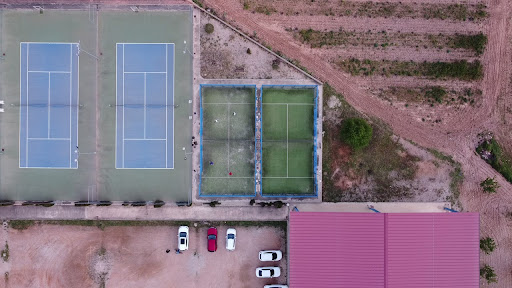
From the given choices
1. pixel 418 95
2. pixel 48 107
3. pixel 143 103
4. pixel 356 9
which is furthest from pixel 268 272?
pixel 356 9

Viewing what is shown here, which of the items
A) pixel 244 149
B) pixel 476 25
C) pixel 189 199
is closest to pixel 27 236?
pixel 189 199

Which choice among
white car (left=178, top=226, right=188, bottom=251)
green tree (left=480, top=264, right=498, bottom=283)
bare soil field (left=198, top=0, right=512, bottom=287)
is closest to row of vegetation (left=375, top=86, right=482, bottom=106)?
bare soil field (left=198, top=0, right=512, bottom=287)

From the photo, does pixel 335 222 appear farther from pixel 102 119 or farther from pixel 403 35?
pixel 102 119

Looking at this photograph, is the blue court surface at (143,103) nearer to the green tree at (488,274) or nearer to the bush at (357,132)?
the bush at (357,132)

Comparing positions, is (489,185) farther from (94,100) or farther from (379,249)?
(94,100)

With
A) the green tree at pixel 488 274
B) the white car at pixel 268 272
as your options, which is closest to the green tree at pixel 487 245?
the green tree at pixel 488 274

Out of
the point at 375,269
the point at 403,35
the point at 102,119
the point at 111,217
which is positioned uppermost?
the point at 403,35

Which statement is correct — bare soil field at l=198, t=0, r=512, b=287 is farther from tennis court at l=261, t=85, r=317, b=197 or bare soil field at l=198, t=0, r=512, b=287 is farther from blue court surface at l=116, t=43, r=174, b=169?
blue court surface at l=116, t=43, r=174, b=169
